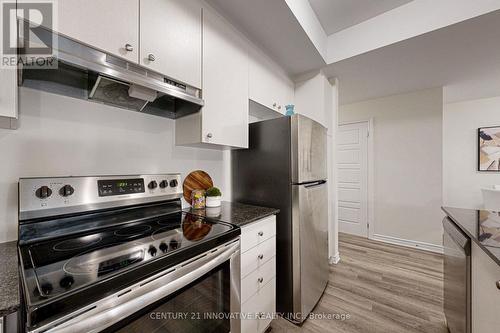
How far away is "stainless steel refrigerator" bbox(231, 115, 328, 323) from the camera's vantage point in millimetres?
1527

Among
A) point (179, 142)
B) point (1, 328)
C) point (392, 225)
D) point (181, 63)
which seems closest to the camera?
point (1, 328)

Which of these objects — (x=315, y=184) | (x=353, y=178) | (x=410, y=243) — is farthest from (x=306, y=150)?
(x=410, y=243)

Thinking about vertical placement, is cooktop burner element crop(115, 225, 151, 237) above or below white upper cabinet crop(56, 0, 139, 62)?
below

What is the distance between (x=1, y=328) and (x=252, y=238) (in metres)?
1.01

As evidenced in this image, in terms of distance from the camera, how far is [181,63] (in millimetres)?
1198

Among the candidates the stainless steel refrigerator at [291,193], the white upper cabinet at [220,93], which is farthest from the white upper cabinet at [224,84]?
the stainless steel refrigerator at [291,193]

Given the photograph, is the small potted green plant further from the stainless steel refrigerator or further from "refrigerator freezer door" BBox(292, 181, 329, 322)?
"refrigerator freezer door" BBox(292, 181, 329, 322)

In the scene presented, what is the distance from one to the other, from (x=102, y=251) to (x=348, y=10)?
2692 millimetres

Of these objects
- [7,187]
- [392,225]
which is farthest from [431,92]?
[7,187]

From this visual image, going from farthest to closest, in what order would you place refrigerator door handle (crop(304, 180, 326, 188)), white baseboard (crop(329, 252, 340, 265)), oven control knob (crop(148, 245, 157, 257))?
white baseboard (crop(329, 252, 340, 265)), refrigerator door handle (crop(304, 180, 326, 188)), oven control knob (crop(148, 245, 157, 257))

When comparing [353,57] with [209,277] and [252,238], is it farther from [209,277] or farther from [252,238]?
[209,277]

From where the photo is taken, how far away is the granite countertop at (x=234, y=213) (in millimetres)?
1243

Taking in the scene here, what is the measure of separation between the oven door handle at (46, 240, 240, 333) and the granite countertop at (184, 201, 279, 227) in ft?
0.97

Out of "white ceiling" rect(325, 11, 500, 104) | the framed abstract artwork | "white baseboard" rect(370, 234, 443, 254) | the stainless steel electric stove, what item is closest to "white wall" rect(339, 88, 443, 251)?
"white baseboard" rect(370, 234, 443, 254)
